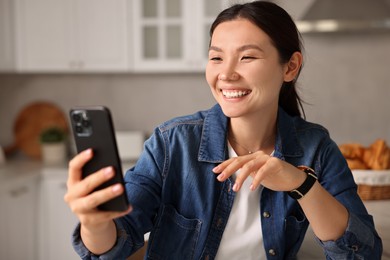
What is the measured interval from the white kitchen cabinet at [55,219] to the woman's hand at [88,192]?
264cm

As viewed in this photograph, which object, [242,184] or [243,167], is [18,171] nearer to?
[242,184]

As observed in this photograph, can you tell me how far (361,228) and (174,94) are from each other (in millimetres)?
2847

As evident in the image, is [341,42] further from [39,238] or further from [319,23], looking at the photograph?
[39,238]

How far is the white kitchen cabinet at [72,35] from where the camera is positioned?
3.71 meters

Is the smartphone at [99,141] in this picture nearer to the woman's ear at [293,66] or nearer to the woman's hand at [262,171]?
the woman's hand at [262,171]

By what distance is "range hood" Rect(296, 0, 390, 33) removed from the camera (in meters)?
3.46

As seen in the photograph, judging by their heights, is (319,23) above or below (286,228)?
above

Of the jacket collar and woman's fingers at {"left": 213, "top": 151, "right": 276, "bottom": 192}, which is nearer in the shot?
woman's fingers at {"left": 213, "top": 151, "right": 276, "bottom": 192}

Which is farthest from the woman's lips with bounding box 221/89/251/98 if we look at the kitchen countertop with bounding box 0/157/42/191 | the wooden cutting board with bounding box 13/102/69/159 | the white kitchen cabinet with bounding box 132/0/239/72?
the wooden cutting board with bounding box 13/102/69/159

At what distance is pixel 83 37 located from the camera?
3.74 metres

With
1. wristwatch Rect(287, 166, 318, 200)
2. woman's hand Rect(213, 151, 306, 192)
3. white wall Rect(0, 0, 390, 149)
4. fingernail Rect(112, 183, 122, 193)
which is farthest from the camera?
white wall Rect(0, 0, 390, 149)


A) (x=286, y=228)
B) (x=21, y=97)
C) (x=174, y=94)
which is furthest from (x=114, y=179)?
(x=21, y=97)

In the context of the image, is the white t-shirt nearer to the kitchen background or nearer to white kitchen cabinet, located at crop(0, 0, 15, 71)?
the kitchen background

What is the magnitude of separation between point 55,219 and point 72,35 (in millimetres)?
1151
